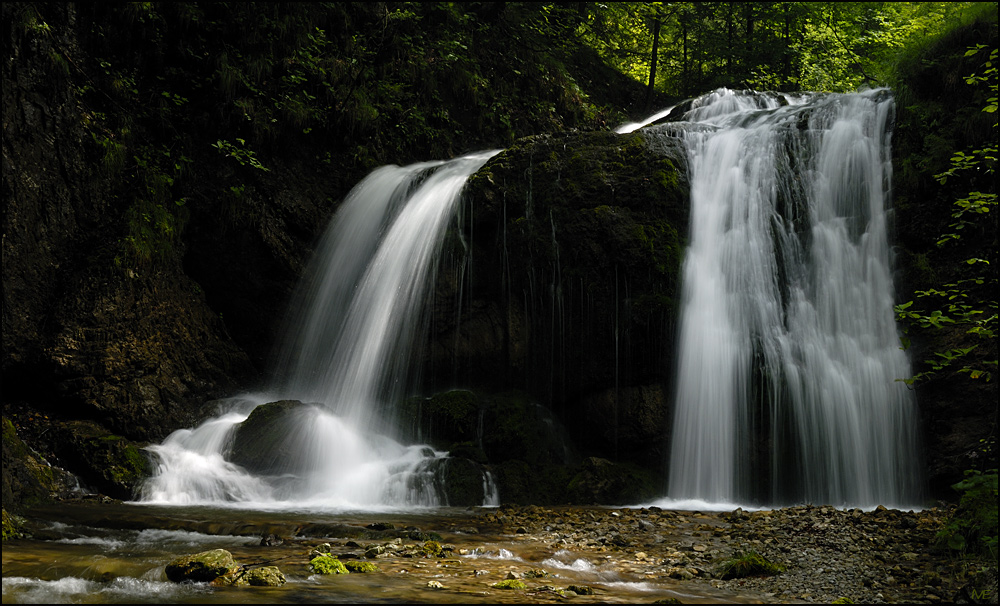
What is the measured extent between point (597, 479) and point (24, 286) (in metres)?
8.34

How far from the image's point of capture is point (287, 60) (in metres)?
13.0

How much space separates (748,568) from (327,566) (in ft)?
9.70

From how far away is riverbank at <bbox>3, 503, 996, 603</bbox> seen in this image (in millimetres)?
3893

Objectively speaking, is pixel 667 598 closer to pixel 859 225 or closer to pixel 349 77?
pixel 859 225

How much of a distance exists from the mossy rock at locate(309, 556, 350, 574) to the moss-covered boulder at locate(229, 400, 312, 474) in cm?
439

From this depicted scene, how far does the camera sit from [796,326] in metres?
9.23

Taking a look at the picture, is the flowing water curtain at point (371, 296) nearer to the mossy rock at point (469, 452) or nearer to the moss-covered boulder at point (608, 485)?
the mossy rock at point (469, 452)

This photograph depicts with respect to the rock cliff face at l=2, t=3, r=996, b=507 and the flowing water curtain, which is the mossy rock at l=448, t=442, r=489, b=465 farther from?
the flowing water curtain

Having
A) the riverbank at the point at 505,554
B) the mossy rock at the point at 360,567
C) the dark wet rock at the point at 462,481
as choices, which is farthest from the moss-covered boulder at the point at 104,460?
the mossy rock at the point at 360,567

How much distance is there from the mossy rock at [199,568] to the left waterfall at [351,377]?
3.72 meters

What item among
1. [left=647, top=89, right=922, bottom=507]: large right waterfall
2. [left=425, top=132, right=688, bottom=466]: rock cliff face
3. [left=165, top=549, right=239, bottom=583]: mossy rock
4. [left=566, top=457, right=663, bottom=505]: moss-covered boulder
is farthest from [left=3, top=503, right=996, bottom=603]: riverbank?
[left=425, top=132, right=688, bottom=466]: rock cliff face

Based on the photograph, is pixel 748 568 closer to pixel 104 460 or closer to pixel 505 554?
pixel 505 554

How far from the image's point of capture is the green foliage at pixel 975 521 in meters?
4.41

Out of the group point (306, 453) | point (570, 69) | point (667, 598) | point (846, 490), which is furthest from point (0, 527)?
point (570, 69)
